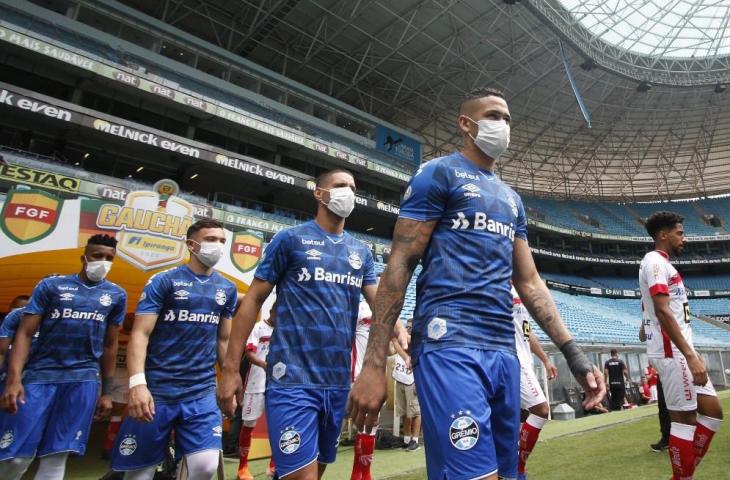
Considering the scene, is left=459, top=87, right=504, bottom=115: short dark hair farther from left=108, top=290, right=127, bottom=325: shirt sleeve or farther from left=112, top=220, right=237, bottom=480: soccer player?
left=108, top=290, right=127, bottom=325: shirt sleeve

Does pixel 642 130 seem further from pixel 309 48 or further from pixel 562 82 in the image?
pixel 309 48

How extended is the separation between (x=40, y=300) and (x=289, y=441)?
2.85m

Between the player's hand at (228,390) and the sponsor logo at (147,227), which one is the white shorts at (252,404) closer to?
the sponsor logo at (147,227)

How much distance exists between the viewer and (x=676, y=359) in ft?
11.8

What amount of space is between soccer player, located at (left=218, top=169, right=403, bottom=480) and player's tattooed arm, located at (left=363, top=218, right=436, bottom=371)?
0.90 metres

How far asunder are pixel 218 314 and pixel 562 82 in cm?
3083

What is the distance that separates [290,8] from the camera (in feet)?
76.8

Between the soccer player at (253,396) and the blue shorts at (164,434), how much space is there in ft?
6.26

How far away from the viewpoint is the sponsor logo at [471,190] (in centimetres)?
189

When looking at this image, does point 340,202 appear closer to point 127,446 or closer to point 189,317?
point 189,317

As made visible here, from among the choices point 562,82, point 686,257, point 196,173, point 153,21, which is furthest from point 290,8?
point 686,257

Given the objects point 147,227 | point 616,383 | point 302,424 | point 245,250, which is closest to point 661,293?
point 302,424

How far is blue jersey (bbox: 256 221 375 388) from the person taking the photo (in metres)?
2.46

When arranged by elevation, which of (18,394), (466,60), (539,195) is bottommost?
(18,394)
